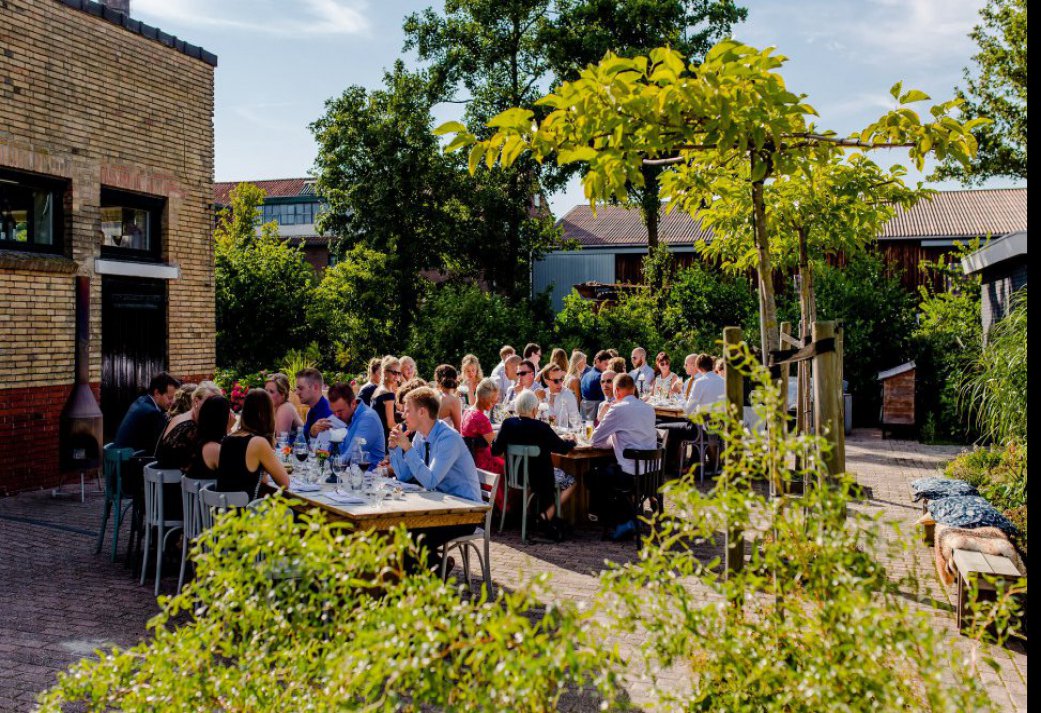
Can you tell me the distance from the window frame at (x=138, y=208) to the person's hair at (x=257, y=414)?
7.07m

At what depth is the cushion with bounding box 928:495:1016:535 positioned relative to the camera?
773cm

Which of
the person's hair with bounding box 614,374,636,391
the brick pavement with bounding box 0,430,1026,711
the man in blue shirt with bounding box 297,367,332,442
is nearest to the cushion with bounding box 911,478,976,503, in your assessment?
the brick pavement with bounding box 0,430,1026,711

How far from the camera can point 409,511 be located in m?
6.38

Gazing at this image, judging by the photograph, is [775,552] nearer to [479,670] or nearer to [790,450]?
[790,450]

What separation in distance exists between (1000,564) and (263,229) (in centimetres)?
2731

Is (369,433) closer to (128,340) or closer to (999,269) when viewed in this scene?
(128,340)

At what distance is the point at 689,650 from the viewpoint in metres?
2.49

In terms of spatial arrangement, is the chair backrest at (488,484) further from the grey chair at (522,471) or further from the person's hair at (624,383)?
the person's hair at (624,383)

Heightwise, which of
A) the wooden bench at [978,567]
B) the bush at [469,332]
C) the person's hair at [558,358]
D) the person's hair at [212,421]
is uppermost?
the bush at [469,332]

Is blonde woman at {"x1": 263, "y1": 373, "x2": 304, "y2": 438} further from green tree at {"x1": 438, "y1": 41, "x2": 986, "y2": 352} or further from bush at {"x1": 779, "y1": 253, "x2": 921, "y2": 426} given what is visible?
bush at {"x1": 779, "y1": 253, "x2": 921, "y2": 426}

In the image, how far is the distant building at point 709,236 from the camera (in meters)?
32.8

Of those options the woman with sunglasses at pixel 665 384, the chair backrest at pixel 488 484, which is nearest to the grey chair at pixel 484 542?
the chair backrest at pixel 488 484

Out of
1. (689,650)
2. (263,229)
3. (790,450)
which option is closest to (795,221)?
(790,450)

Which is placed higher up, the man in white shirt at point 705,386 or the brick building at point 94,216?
the brick building at point 94,216
